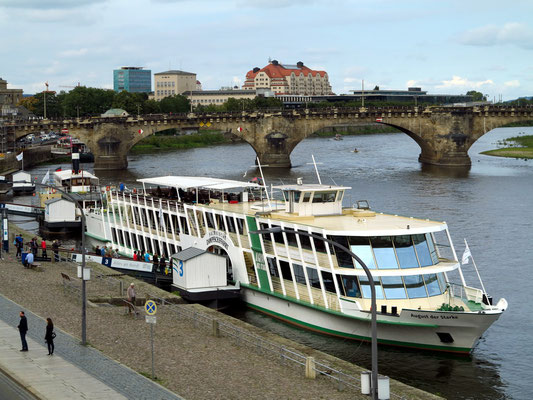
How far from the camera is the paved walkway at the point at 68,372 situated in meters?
27.1

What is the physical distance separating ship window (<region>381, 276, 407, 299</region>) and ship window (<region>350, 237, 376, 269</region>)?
2.90 feet

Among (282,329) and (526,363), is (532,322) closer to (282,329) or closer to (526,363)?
(526,363)

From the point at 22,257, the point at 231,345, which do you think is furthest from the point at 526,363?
the point at 22,257

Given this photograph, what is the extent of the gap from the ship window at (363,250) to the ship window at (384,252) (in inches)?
9.6

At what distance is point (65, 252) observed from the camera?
192 feet

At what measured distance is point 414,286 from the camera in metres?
37.6

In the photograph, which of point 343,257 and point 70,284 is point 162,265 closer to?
point 70,284

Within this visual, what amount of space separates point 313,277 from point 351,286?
104 inches

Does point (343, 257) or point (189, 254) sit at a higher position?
point (343, 257)

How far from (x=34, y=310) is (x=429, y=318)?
60.8ft

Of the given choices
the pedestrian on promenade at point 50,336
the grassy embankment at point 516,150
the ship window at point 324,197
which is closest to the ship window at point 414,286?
the ship window at point 324,197

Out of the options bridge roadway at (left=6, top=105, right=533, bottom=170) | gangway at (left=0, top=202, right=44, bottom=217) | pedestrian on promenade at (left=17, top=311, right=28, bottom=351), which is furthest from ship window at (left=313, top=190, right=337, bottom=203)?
bridge roadway at (left=6, top=105, right=533, bottom=170)

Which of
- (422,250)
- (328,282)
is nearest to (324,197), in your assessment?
(328,282)

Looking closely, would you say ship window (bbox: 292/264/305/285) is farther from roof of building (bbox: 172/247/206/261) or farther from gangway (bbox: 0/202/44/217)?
gangway (bbox: 0/202/44/217)
